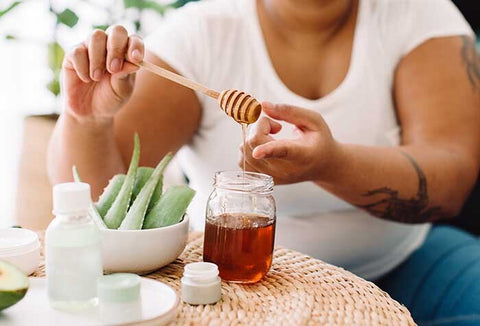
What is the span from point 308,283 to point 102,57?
433mm

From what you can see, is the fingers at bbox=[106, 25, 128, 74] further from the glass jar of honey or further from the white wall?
the white wall

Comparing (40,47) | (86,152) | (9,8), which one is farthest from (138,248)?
(40,47)

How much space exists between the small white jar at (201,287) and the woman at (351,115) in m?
0.46

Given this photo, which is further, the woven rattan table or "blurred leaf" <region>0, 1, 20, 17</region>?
"blurred leaf" <region>0, 1, 20, 17</region>

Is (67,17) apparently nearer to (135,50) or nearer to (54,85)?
(54,85)

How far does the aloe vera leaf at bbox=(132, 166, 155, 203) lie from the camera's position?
37.5 inches

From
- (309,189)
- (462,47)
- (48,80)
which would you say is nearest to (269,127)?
(309,189)

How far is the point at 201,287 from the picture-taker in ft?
2.61

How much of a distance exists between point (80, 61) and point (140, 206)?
0.24 meters

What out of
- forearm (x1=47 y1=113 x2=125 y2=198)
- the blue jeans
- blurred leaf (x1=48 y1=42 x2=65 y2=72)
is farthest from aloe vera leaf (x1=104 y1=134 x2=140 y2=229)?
blurred leaf (x1=48 y1=42 x2=65 y2=72)

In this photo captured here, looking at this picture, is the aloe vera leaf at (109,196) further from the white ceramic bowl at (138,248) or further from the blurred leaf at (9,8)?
the blurred leaf at (9,8)

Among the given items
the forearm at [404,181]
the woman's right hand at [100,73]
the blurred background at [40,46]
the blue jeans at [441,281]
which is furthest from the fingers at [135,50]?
the blurred background at [40,46]

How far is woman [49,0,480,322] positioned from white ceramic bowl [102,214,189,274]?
0.37 metres

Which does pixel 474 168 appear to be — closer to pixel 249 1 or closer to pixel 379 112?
pixel 379 112
